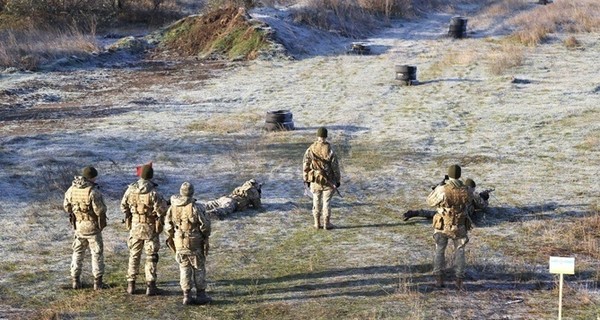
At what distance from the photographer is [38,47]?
3092cm

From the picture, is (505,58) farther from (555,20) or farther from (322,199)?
(322,199)

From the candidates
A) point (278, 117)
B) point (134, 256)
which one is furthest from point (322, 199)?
point (278, 117)

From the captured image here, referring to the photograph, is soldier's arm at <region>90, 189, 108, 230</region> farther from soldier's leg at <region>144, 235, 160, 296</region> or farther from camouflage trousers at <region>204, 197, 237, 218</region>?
camouflage trousers at <region>204, 197, 237, 218</region>

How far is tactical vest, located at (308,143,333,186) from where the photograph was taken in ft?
42.1

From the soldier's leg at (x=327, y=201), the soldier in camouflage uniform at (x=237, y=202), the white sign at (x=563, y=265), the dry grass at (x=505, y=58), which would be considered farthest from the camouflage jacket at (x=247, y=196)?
the dry grass at (x=505, y=58)

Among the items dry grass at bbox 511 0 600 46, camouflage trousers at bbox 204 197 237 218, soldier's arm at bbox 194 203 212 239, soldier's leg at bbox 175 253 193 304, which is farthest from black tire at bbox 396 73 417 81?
soldier's leg at bbox 175 253 193 304

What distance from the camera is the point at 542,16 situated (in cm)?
3903

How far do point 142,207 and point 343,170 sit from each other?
771 centimetres

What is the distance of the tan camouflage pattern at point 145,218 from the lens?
985 cm

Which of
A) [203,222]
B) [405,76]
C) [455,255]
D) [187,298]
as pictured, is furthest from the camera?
[405,76]

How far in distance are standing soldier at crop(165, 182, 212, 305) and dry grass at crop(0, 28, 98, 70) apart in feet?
69.7

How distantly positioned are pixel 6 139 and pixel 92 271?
9.83 m

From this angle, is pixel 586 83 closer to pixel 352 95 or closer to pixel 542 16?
pixel 352 95

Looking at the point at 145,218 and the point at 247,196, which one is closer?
the point at 145,218
